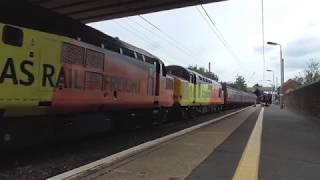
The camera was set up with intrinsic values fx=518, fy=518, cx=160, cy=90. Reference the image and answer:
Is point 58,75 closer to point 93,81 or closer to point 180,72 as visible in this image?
point 93,81

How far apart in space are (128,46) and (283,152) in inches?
263

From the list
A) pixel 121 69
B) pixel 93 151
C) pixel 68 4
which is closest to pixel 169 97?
pixel 68 4

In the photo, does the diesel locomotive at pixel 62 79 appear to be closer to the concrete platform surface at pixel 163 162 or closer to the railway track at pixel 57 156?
the railway track at pixel 57 156

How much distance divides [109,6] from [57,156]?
14178mm

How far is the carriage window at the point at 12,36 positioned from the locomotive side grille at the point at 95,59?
336 centimetres

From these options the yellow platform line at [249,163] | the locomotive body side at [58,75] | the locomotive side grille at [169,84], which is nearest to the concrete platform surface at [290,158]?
the yellow platform line at [249,163]

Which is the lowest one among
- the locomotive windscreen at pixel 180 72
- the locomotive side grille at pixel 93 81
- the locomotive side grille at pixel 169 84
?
the locomotive side grille at pixel 93 81

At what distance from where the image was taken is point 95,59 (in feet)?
45.7

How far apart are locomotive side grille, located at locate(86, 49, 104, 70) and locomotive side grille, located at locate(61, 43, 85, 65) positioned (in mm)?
397

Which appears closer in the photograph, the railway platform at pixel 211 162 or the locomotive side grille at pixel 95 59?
the railway platform at pixel 211 162

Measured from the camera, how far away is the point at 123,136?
699 inches

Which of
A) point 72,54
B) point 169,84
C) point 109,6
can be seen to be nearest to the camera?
point 72,54

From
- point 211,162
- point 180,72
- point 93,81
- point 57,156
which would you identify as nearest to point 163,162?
point 211,162

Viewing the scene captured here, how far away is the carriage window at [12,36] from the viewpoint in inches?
381
